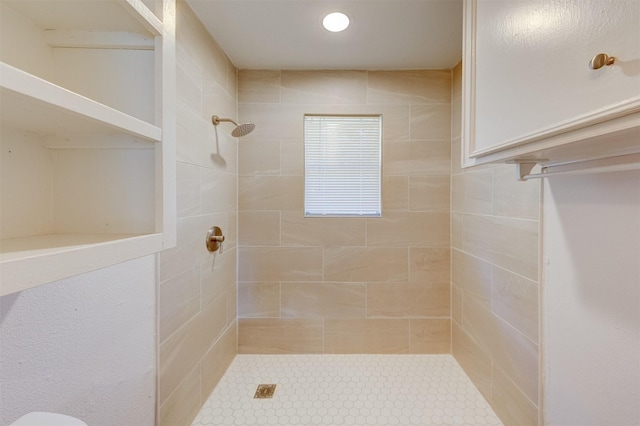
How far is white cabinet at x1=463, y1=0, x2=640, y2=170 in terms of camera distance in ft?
1.62

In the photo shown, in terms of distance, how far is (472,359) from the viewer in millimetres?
1634

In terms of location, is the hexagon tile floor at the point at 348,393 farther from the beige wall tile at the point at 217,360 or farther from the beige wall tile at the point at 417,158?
the beige wall tile at the point at 417,158

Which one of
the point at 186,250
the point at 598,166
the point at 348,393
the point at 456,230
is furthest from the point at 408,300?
the point at 186,250

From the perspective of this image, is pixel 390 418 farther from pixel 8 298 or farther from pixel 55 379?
pixel 8 298

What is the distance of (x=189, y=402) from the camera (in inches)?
51.8

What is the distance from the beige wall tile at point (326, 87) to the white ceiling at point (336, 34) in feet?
0.16

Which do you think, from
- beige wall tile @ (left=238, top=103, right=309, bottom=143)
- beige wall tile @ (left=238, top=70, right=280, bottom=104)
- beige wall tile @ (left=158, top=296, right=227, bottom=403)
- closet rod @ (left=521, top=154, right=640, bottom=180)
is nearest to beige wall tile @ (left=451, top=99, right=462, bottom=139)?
closet rod @ (left=521, top=154, right=640, bottom=180)

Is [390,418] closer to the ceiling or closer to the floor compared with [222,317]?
closer to the floor

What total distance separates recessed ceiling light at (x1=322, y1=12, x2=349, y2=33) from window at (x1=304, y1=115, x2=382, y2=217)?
56 centimetres

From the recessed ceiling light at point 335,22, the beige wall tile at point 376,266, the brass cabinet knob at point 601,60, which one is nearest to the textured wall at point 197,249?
the recessed ceiling light at point 335,22

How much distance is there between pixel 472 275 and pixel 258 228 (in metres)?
1.36

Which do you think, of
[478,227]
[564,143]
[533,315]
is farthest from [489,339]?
[564,143]

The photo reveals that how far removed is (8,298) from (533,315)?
65.5 inches

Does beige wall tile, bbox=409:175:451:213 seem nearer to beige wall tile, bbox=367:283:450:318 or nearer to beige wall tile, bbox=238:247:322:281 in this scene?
beige wall tile, bbox=367:283:450:318
